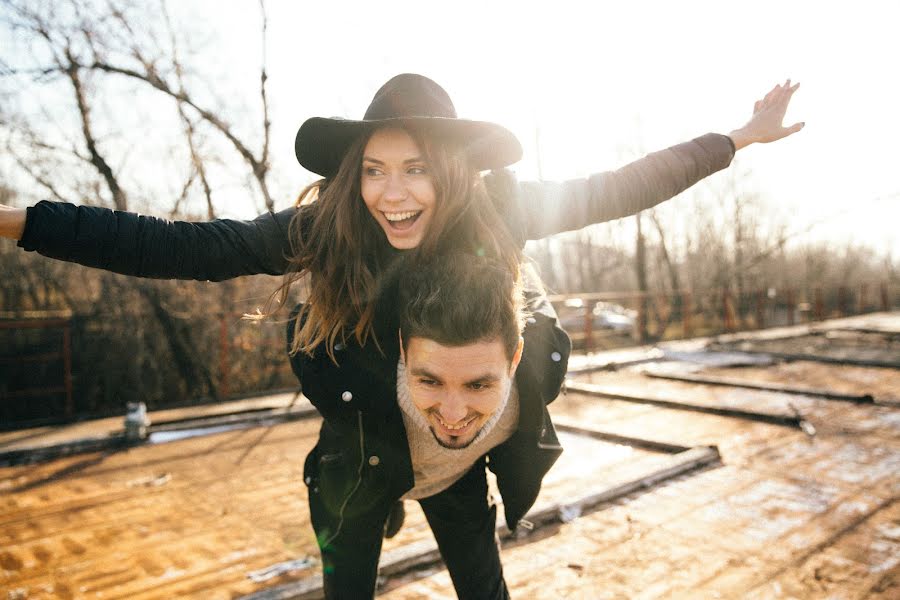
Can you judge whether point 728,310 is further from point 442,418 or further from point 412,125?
point 442,418

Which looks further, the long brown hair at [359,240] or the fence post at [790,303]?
the fence post at [790,303]

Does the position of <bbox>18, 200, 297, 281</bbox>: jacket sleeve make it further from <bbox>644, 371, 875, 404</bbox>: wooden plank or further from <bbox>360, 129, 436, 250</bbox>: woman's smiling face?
<bbox>644, 371, 875, 404</bbox>: wooden plank

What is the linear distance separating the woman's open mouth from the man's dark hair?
21 centimetres

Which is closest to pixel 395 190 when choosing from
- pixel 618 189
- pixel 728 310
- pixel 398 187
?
pixel 398 187

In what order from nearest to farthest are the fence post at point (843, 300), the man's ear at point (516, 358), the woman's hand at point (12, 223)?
the woman's hand at point (12, 223) → the man's ear at point (516, 358) → the fence post at point (843, 300)

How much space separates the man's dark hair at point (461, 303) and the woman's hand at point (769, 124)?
3.90 ft

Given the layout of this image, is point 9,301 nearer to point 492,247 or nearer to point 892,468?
point 492,247

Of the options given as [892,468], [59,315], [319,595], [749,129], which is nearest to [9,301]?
[59,315]

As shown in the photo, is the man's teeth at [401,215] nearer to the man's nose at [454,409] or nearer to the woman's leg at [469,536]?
the man's nose at [454,409]

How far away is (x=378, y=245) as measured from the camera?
1804mm

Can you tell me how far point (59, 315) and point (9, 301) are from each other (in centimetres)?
166

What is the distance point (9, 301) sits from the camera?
995 centimetres

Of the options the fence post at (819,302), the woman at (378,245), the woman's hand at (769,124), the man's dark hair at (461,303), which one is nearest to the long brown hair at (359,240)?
the woman at (378,245)

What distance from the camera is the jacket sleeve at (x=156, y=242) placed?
1.36 meters
